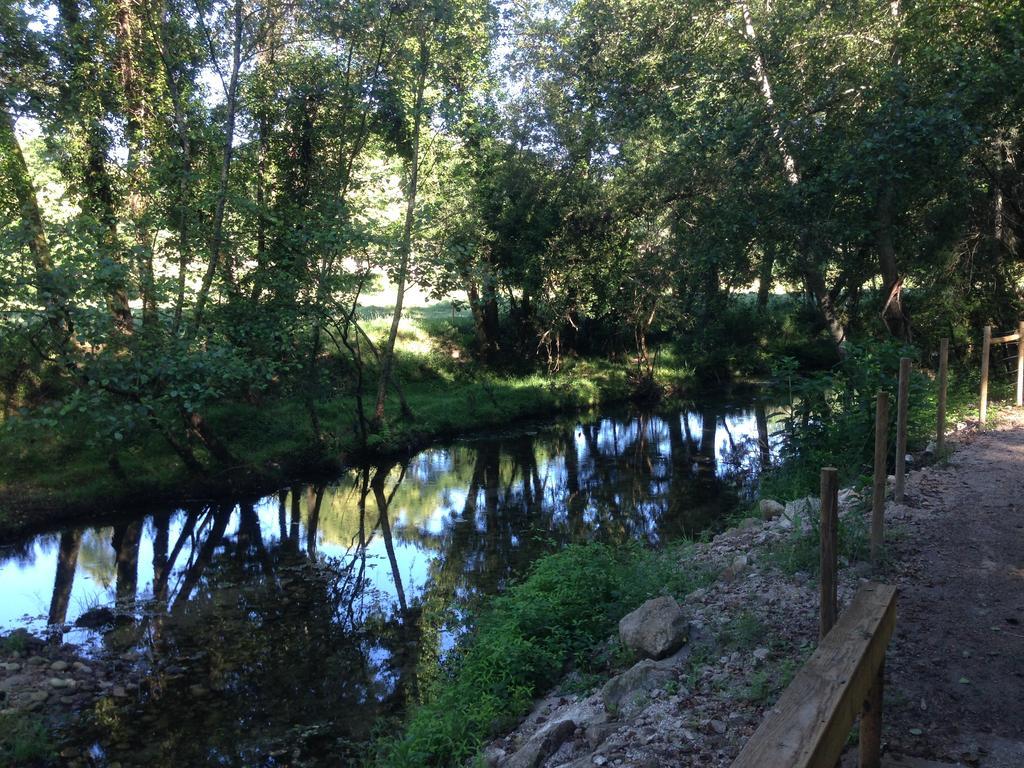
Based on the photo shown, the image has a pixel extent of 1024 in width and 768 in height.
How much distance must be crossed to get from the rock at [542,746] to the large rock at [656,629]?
100 cm

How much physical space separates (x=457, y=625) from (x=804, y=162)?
9.37 m

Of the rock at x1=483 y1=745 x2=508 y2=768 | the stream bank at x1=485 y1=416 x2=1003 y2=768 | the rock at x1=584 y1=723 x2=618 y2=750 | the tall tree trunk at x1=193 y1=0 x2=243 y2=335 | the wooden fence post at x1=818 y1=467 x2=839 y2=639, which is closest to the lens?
the stream bank at x1=485 y1=416 x2=1003 y2=768

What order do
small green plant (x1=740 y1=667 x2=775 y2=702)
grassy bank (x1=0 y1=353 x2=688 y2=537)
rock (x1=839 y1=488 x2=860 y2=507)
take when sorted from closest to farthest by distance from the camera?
small green plant (x1=740 y1=667 x2=775 y2=702) → rock (x1=839 y1=488 x2=860 y2=507) → grassy bank (x1=0 y1=353 x2=688 y2=537)

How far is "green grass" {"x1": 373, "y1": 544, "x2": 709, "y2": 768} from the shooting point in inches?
250

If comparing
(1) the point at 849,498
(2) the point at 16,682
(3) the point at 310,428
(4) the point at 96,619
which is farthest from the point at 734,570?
(3) the point at 310,428

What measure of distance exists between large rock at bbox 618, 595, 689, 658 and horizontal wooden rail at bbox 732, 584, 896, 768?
2386mm

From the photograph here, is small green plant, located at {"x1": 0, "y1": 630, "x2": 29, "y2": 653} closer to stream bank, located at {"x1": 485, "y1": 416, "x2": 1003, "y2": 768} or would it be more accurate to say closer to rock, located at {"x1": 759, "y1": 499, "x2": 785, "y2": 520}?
stream bank, located at {"x1": 485, "y1": 416, "x2": 1003, "y2": 768}

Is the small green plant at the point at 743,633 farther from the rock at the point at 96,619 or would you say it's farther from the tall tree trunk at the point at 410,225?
the tall tree trunk at the point at 410,225

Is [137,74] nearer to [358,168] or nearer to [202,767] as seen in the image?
[358,168]

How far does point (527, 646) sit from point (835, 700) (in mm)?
4325

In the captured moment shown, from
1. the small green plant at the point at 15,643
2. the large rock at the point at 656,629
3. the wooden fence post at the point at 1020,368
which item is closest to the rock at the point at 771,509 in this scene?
the large rock at the point at 656,629

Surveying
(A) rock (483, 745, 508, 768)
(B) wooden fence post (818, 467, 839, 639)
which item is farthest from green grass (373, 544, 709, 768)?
(B) wooden fence post (818, 467, 839, 639)

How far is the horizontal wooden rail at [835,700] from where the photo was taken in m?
2.75

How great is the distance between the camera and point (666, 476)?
17.5 metres
